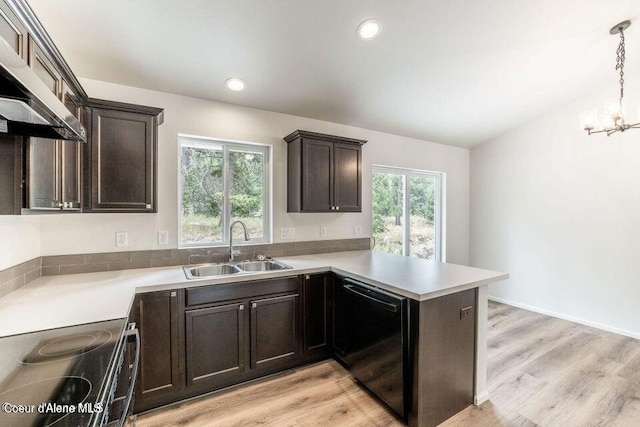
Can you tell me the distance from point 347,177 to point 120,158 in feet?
6.61

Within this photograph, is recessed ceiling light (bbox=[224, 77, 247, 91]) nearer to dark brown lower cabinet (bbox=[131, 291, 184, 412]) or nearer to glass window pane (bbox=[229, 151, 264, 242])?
glass window pane (bbox=[229, 151, 264, 242])

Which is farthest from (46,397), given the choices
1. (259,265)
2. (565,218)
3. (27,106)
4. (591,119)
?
(565,218)

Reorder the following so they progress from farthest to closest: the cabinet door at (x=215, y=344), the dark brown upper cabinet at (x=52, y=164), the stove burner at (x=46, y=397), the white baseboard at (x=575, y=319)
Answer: the white baseboard at (x=575, y=319)
the cabinet door at (x=215, y=344)
the dark brown upper cabinet at (x=52, y=164)
the stove burner at (x=46, y=397)

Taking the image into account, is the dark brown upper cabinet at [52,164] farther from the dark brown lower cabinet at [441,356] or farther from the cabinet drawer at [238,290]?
the dark brown lower cabinet at [441,356]

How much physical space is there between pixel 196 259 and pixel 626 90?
4956 mm

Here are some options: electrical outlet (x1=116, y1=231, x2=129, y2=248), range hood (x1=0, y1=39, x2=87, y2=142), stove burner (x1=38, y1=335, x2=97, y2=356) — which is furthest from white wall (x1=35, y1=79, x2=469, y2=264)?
stove burner (x1=38, y1=335, x2=97, y2=356)

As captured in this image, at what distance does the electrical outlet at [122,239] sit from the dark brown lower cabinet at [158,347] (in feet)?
2.27

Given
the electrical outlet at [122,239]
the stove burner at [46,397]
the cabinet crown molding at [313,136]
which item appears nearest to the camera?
the stove burner at [46,397]

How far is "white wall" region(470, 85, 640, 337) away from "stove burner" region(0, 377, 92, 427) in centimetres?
472

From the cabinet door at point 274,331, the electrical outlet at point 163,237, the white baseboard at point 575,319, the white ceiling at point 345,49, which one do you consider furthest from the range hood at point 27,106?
the white baseboard at point 575,319

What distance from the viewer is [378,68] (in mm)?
2426

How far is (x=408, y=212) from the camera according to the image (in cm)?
412

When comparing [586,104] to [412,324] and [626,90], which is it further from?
[412,324]

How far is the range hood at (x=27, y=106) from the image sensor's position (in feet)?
2.77
